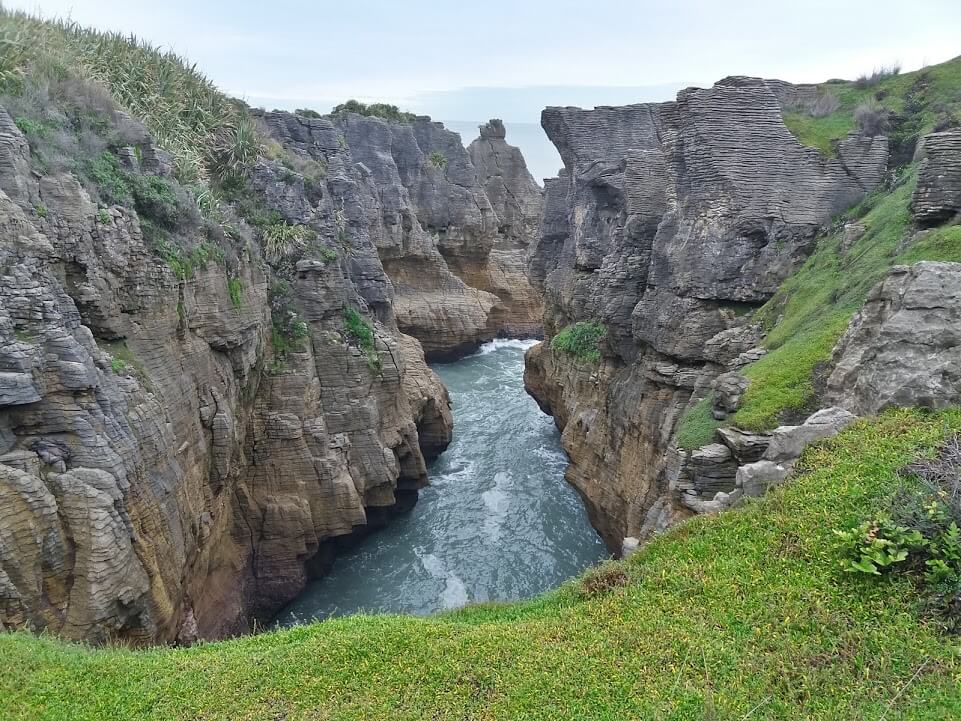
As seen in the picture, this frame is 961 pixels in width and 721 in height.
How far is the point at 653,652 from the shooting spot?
6930 millimetres

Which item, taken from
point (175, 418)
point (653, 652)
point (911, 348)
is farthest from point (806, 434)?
point (175, 418)

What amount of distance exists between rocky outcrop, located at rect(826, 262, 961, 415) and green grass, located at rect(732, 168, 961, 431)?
1235 mm

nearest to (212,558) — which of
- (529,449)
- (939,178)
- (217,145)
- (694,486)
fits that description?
(694,486)

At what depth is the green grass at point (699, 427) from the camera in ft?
40.7

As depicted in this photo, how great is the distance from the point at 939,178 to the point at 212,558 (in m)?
16.9

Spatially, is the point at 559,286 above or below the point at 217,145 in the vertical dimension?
below

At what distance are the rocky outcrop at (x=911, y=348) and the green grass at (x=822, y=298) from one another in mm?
1235

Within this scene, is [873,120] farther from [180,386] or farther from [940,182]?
[180,386]

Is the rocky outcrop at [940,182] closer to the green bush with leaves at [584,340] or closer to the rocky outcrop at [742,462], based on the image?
the rocky outcrop at [742,462]

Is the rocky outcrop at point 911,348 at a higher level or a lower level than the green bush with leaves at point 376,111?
lower

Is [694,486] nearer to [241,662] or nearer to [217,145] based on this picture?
[241,662]

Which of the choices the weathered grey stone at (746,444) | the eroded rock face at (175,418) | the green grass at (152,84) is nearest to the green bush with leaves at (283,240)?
the eroded rock face at (175,418)

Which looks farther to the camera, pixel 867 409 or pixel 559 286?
pixel 559 286

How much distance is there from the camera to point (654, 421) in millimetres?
17172
